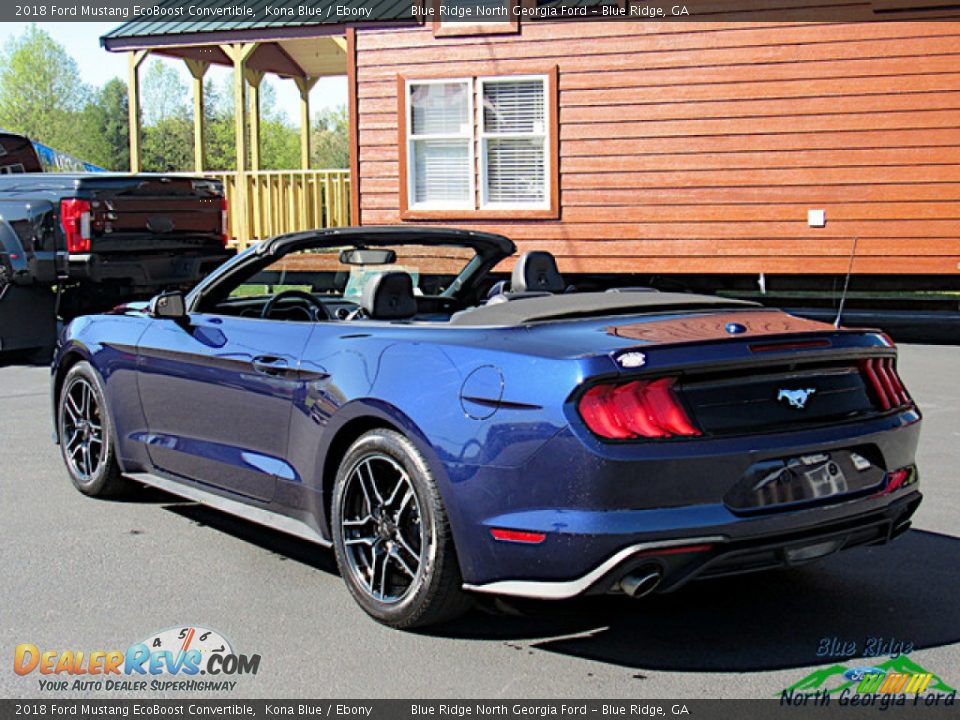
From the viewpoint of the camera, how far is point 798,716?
375cm

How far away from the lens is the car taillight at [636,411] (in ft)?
13.1

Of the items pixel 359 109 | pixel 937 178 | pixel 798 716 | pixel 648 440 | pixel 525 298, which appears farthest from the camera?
pixel 359 109

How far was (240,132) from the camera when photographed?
18.4 metres

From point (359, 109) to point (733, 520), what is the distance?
13208 mm

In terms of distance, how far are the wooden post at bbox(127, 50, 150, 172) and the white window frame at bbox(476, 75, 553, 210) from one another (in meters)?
5.46

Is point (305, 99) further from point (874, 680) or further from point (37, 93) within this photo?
point (37, 93)

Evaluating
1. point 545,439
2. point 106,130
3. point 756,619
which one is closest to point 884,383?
point 756,619

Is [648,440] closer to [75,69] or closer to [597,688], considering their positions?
[597,688]

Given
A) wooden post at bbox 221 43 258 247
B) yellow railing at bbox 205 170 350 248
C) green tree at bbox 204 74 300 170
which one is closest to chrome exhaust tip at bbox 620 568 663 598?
wooden post at bbox 221 43 258 247

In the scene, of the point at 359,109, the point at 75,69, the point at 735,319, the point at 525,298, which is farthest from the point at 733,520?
the point at 75,69

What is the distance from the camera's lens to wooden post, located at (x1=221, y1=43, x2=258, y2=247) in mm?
17875

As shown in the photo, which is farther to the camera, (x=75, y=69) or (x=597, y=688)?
(x=75, y=69)

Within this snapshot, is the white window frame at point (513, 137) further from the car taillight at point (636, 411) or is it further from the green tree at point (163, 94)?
the green tree at point (163, 94)

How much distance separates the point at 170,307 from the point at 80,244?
6467mm
